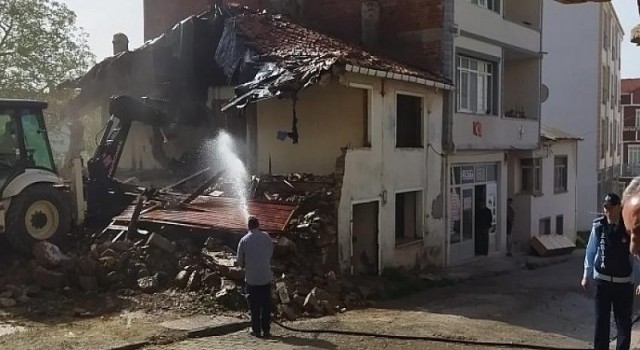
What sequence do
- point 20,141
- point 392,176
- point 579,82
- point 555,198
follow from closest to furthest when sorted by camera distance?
point 20,141
point 392,176
point 555,198
point 579,82

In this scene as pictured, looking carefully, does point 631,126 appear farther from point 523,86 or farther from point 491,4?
point 491,4

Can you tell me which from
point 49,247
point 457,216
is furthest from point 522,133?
point 49,247

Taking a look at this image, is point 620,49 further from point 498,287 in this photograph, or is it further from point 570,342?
point 570,342

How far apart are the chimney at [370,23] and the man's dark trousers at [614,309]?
1365 cm

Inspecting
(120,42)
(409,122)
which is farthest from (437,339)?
(120,42)

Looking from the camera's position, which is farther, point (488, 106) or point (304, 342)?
point (488, 106)

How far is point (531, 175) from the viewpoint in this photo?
26.1m

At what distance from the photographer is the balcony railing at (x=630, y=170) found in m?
59.9

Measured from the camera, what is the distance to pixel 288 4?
73.3 ft

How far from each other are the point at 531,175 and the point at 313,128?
11884 mm

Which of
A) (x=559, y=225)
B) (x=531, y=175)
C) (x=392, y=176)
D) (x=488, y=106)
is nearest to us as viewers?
(x=392, y=176)

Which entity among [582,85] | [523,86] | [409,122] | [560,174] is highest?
[582,85]

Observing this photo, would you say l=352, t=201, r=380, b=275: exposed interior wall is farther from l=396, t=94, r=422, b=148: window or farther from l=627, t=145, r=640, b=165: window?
l=627, t=145, r=640, b=165: window

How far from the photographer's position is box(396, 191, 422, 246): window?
62.7 ft
